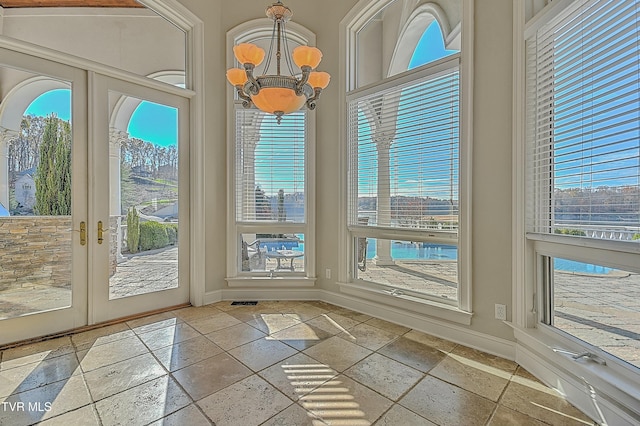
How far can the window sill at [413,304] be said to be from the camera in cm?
262

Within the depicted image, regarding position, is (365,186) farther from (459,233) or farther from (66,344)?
(66,344)

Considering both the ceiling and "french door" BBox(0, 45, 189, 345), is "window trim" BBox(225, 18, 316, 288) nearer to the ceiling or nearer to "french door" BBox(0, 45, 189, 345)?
"french door" BBox(0, 45, 189, 345)

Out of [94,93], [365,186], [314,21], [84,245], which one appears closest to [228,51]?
[314,21]

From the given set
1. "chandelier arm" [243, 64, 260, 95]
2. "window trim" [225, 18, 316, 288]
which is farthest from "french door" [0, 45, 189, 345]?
"chandelier arm" [243, 64, 260, 95]

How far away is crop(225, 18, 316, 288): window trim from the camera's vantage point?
12.3ft

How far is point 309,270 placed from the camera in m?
3.84

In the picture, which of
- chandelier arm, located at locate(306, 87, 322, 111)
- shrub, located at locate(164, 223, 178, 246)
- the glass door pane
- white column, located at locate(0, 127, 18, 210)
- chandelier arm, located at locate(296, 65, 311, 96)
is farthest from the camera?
shrub, located at locate(164, 223, 178, 246)

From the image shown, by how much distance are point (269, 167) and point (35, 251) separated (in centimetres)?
240

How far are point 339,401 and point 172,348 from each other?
152cm

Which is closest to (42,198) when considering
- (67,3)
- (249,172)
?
(67,3)

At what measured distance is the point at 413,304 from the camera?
2945mm

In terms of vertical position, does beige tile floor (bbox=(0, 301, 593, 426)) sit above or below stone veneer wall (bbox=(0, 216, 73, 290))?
below

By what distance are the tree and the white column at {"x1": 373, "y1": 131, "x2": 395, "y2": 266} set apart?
3.05m

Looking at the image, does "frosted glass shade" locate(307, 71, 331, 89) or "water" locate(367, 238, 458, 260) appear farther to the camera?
"water" locate(367, 238, 458, 260)
